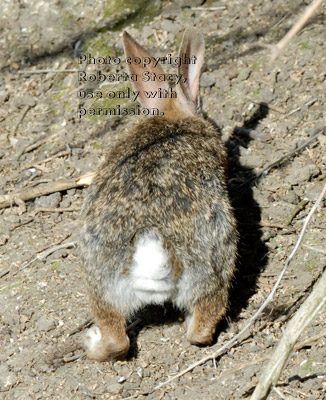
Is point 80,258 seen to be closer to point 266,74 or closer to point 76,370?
point 76,370

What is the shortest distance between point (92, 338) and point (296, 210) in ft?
6.08

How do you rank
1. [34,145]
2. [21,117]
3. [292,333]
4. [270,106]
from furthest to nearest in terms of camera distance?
1. [21,117]
2. [34,145]
3. [270,106]
4. [292,333]

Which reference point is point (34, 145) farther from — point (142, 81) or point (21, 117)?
point (142, 81)

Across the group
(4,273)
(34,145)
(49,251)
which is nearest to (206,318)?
(49,251)

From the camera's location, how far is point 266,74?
622cm

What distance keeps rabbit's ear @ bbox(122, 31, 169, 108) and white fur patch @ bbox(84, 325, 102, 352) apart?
181 centimetres

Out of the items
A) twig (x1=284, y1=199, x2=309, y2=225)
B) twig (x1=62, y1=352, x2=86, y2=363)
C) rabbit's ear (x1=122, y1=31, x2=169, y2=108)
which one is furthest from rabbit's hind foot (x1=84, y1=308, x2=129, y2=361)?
rabbit's ear (x1=122, y1=31, x2=169, y2=108)

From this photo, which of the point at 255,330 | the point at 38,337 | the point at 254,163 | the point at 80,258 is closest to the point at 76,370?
the point at 38,337

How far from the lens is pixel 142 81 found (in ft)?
17.4

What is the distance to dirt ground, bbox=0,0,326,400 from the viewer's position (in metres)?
4.39

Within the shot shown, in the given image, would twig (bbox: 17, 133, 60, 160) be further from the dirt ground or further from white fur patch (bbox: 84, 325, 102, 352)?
white fur patch (bbox: 84, 325, 102, 352)

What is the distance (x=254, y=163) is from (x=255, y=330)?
5.40ft

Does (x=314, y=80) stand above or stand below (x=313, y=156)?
above

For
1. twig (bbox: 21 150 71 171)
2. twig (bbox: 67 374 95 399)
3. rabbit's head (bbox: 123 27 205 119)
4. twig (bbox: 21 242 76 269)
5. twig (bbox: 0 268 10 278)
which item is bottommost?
twig (bbox: 67 374 95 399)
